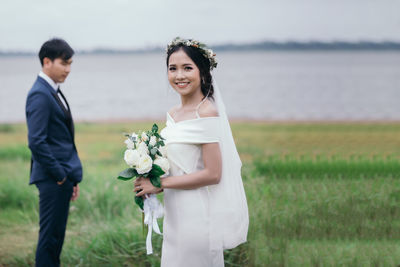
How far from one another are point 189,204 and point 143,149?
46cm

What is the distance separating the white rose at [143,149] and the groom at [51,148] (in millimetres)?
1084

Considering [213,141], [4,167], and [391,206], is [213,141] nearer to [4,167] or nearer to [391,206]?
[391,206]

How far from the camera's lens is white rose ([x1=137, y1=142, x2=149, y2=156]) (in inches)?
99.5

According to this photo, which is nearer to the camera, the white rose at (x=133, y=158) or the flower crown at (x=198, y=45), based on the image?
the white rose at (x=133, y=158)

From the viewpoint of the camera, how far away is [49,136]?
11.1ft

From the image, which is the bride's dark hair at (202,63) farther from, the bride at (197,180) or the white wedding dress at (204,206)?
the white wedding dress at (204,206)

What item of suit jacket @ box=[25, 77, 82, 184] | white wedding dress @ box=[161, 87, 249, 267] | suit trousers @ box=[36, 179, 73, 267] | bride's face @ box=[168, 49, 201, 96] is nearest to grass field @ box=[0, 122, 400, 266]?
suit trousers @ box=[36, 179, 73, 267]

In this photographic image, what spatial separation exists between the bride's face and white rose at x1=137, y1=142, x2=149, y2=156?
42cm

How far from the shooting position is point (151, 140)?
257 cm

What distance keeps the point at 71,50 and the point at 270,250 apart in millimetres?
2666

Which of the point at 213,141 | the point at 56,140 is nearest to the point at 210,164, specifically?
the point at 213,141

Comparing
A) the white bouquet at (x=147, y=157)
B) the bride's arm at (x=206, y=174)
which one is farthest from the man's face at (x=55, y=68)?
the bride's arm at (x=206, y=174)

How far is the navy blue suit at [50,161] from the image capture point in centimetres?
325

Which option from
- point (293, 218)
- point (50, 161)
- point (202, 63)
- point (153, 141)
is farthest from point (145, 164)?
point (293, 218)
